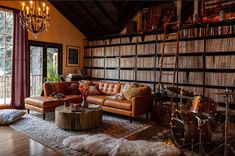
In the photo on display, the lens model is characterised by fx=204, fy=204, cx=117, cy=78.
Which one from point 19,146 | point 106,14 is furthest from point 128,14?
point 19,146

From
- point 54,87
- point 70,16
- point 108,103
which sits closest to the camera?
point 108,103

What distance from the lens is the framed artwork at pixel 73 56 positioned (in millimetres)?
6895

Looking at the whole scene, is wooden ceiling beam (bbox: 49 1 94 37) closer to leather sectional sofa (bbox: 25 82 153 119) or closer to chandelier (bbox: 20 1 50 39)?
leather sectional sofa (bbox: 25 82 153 119)

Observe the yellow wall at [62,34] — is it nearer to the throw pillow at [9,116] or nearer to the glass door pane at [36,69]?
the glass door pane at [36,69]

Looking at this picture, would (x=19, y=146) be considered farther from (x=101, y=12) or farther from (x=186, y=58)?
(x=101, y=12)

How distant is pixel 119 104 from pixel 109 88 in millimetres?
1198

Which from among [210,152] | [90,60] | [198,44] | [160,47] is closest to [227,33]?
[198,44]

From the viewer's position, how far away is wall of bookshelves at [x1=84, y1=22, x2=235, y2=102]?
4469 mm

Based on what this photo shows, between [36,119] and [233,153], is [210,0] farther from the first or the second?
[36,119]

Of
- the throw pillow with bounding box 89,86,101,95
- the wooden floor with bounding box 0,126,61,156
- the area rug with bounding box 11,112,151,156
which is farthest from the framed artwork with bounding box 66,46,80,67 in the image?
the wooden floor with bounding box 0,126,61,156

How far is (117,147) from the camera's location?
277 centimetres

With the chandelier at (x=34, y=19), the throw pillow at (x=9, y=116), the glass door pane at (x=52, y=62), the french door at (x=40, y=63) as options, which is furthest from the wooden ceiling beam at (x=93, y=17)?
the throw pillow at (x=9, y=116)

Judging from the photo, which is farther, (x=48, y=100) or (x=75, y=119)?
(x=48, y=100)

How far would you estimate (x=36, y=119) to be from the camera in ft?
14.4
